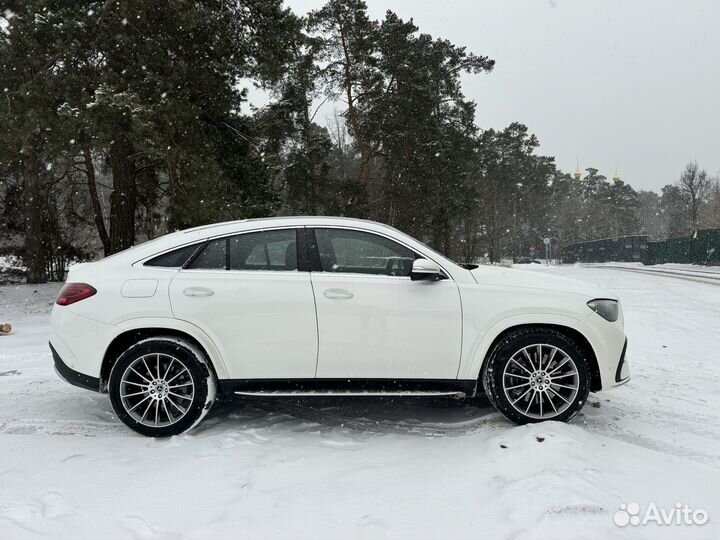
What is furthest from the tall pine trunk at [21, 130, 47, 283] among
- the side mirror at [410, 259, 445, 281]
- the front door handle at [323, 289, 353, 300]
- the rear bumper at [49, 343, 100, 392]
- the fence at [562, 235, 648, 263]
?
the fence at [562, 235, 648, 263]

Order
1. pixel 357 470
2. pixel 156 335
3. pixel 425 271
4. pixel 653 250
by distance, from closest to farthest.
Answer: pixel 357 470 < pixel 425 271 < pixel 156 335 < pixel 653 250

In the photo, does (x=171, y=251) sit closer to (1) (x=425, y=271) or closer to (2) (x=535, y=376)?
(1) (x=425, y=271)

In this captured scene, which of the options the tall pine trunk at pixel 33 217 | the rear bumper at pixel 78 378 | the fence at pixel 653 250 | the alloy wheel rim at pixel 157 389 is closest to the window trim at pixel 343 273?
the alloy wheel rim at pixel 157 389

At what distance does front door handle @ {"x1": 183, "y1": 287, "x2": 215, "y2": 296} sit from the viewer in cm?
373

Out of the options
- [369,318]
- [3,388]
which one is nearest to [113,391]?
[369,318]

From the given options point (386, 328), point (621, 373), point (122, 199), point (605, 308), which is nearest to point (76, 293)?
point (386, 328)

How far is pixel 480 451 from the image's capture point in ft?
11.0

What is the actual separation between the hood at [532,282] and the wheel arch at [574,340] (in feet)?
0.98

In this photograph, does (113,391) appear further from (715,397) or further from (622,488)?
(715,397)

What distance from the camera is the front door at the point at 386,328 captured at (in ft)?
12.1

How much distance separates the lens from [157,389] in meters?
3.71

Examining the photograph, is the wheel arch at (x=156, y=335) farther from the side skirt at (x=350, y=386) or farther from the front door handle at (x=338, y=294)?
the front door handle at (x=338, y=294)

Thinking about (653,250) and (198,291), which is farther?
(653,250)

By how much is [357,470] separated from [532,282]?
2.08m
